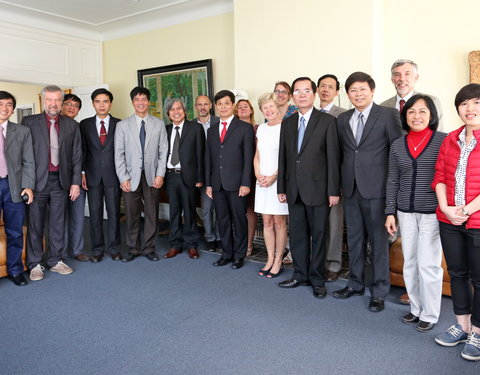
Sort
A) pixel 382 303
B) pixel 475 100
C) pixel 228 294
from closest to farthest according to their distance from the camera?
pixel 475 100 → pixel 382 303 → pixel 228 294

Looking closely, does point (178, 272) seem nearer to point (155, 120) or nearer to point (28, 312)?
point (28, 312)

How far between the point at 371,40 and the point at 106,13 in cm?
415

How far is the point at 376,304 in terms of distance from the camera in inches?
120

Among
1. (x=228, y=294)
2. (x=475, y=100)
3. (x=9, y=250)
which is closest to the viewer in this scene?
(x=475, y=100)

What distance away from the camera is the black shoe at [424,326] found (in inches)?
106

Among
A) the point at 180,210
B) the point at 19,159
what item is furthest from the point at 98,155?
the point at 180,210

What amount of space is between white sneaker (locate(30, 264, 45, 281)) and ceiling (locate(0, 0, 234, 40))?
3.89 meters

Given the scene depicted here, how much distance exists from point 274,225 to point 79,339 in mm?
1947

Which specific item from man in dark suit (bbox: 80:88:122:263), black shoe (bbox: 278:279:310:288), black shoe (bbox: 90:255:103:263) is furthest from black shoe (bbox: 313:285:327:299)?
black shoe (bbox: 90:255:103:263)

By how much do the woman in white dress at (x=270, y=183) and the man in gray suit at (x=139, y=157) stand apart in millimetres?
1145

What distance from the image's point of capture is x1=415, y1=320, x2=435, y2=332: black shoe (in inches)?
106

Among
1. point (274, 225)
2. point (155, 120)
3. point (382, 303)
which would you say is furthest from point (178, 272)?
point (382, 303)

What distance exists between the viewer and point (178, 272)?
4020mm

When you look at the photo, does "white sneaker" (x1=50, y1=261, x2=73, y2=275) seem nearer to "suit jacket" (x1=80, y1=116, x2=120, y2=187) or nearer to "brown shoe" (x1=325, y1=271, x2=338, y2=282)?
"suit jacket" (x1=80, y1=116, x2=120, y2=187)
